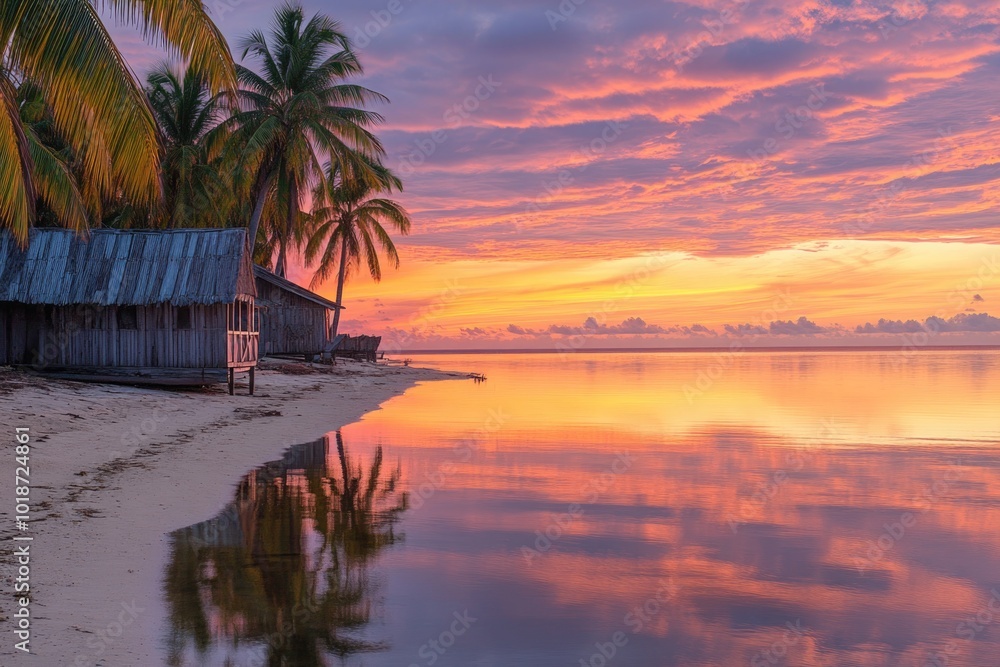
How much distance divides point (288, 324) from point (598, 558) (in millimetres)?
31276

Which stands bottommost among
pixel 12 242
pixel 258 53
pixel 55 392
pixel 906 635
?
pixel 906 635

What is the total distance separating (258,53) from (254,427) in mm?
18124

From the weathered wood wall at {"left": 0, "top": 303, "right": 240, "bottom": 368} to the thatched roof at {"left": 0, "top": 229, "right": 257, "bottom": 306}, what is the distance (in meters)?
0.83

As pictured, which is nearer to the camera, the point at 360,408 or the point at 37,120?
the point at 360,408

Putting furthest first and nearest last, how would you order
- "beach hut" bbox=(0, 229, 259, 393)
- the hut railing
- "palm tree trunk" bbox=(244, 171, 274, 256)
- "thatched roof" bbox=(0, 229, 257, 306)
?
"palm tree trunk" bbox=(244, 171, 274, 256) → the hut railing → "beach hut" bbox=(0, 229, 259, 393) → "thatched roof" bbox=(0, 229, 257, 306)

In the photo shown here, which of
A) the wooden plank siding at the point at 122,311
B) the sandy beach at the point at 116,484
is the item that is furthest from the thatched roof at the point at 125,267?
the sandy beach at the point at 116,484

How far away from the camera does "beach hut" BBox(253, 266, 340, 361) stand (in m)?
36.4

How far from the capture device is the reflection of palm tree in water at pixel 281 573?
5.55 metres

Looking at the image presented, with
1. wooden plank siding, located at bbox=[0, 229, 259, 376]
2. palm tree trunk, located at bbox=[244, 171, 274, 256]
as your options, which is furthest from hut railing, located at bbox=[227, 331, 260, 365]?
palm tree trunk, located at bbox=[244, 171, 274, 256]

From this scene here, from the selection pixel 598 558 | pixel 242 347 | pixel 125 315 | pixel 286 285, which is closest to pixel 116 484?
pixel 598 558

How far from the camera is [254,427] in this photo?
56.8 ft

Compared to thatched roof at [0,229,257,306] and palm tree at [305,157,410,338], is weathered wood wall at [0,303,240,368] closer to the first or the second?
thatched roof at [0,229,257,306]

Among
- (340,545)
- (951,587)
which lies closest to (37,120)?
(340,545)

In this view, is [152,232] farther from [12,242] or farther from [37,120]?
[37,120]
